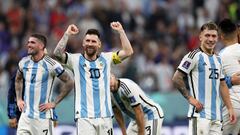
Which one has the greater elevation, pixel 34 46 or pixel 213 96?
pixel 34 46

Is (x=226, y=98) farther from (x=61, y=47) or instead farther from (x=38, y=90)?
(x=38, y=90)

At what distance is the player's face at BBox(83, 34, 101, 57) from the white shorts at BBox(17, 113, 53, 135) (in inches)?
51.2

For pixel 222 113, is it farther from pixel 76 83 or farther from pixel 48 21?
pixel 48 21

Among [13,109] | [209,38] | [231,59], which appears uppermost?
[209,38]

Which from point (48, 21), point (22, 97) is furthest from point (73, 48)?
point (22, 97)

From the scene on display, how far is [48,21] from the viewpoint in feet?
88.2

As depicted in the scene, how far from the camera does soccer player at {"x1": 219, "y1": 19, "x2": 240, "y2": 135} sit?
16.8m

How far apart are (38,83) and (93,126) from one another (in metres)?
1.16

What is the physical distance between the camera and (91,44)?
16.0 m

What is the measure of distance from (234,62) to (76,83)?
246 cm

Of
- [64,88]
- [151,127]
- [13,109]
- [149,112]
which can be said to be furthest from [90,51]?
[13,109]

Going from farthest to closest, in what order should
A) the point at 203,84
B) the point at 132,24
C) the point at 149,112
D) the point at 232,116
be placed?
the point at 132,24
the point at 149,112
the point at 232,116
the point at 203,84

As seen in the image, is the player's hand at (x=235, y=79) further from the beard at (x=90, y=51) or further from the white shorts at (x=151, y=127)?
the beard at (x=90, y=51)

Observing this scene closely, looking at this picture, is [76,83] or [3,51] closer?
[76,83]
